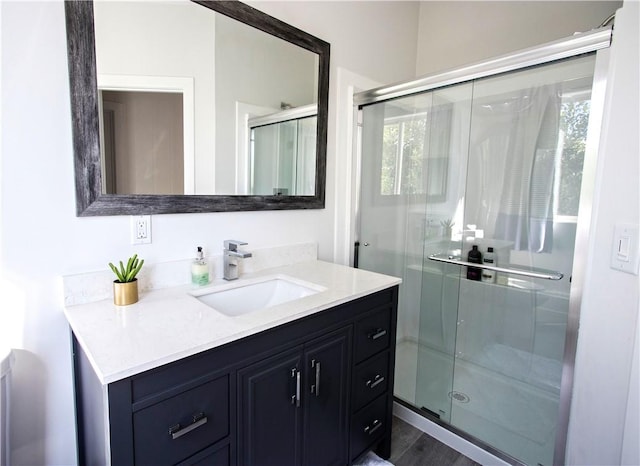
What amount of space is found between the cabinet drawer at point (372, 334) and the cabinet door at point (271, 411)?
1.07 feet

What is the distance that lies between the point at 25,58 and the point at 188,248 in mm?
771

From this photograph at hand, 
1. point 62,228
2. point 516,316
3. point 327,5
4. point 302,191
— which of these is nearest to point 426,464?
point 516,316

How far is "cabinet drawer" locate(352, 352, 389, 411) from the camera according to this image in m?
1.41

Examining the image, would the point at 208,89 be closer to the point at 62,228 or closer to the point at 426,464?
the point at 62,228

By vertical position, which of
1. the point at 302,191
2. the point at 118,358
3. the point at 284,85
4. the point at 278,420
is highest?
the point at 284,85

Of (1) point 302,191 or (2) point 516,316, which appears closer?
(1) point 302,191

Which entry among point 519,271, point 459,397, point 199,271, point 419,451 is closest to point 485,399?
point 459,397

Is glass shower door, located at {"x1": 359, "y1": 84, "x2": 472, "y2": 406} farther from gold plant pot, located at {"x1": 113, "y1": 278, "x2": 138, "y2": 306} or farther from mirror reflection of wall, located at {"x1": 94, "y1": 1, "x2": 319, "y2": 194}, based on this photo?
gold plant pot, located at {"x1": 113, "y1": 278, "x2": 138, "y2": 306}

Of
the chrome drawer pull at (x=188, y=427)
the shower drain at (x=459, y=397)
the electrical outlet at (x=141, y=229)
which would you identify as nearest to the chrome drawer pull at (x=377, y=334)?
the chrome drawer pull at (x=188, y=427)

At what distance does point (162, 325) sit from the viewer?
99 centimetres

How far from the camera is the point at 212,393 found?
93 cm

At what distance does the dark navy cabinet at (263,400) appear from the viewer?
2.71 ft

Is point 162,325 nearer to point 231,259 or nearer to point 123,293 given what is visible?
point 123,293

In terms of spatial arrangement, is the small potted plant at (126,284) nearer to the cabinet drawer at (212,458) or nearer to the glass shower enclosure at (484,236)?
the cabinet drawer at (212,458)
